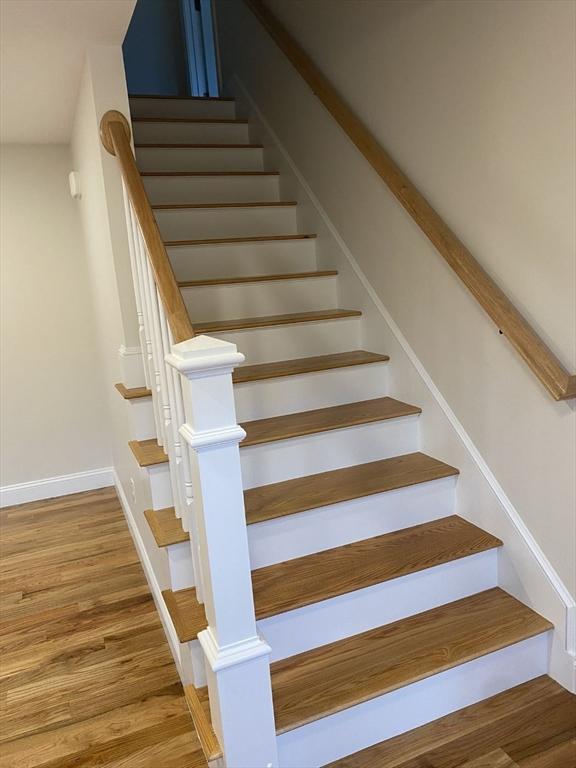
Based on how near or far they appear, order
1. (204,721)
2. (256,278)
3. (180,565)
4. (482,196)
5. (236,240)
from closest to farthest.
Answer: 1. (204,721)
2. (180,565)
3. (482,196)
4. (256,278)
5. (236,240)

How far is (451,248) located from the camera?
1.96 m

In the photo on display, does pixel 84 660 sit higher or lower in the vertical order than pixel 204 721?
lower

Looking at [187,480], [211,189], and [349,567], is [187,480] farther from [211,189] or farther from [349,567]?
[211,189]

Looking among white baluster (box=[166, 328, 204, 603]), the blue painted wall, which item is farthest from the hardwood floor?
the blue painted wall

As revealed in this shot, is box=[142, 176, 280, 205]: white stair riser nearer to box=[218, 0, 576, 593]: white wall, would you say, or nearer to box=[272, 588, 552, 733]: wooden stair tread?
box=[218, 0, 576, 593]: white wall

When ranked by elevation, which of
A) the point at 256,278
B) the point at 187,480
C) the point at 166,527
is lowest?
the point at 166,527

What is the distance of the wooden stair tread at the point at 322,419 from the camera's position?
2121 mm

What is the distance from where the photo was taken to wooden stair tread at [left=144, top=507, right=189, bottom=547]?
1.78m

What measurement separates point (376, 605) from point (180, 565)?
2.02ft

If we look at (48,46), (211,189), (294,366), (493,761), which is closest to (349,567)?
(493,761)

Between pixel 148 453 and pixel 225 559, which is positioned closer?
pixel 225 559

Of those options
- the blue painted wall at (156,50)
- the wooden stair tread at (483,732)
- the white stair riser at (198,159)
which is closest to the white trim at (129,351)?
the white stair riser at (198,159)

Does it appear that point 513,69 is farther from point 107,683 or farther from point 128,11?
point 107,683

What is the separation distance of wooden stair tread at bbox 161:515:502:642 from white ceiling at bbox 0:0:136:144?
5.96 feet
